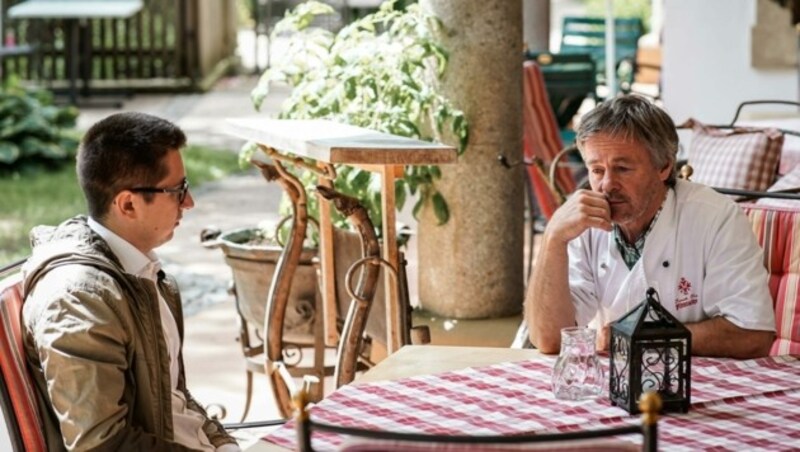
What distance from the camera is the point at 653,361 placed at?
281 centimetres

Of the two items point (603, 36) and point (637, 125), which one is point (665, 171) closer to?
point (637, 125)

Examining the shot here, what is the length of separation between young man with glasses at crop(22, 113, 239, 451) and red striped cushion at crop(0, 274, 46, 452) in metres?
0.02

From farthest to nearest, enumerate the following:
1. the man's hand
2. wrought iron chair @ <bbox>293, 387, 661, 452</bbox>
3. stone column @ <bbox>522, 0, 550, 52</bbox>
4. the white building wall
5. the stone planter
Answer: stone column @ <bbox>522, 0, 550, 52</bbox>, the white building wall, the stone planter, the man's hand, wrought iron chair @ <bbox>293, 387, 661, 452</bbox>

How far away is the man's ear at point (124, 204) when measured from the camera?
3.03 meters

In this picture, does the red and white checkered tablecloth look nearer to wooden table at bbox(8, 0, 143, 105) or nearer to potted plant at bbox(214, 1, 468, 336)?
potted plant at bbox(214, 1, 468, 336)

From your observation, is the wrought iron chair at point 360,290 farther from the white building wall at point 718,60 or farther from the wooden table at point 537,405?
the white building wall at point 718,60

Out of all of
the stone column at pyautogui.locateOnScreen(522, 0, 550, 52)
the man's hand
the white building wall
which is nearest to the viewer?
the man's hand

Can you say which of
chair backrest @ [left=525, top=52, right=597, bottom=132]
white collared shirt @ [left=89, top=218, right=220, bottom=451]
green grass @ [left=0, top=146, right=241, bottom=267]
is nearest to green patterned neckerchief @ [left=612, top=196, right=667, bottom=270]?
white collared shirt @ [left=89, top=218, right=220, bottom=451]

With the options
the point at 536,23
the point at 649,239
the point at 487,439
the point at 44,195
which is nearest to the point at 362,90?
the point at 649,239

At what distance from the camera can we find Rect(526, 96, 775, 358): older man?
128 inches

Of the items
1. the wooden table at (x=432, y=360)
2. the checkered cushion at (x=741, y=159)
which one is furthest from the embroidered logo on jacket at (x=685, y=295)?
the checkered cushion at (x=741, y=159)

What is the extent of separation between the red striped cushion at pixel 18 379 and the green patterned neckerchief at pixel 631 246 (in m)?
1.33

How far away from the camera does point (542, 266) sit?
337 centimetres

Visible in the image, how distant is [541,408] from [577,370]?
108 millimetres
